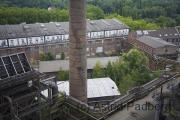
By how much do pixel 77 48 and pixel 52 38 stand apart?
2345 centimetres

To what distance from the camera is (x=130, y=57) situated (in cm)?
3122

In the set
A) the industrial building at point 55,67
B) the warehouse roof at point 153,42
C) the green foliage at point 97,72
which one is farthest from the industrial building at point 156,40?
the green foliage at point 97,72

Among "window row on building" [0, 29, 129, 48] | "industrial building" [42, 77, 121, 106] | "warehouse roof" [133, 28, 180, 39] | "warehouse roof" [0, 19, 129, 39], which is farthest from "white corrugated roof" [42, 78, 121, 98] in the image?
"warehouse roof" [133, 28, 180, 39]

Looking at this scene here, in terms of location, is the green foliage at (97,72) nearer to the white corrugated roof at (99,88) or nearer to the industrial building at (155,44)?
the white corrugated roof at (99,88)

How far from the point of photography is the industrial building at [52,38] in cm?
3878

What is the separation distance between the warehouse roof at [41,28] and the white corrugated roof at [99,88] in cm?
1630

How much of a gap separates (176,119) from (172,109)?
70 centimetres

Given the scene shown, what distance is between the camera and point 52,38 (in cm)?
4147

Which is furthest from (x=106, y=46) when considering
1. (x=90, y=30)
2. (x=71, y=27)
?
(x=71, y=27)

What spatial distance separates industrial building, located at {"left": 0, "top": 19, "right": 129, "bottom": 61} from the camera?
127 ft

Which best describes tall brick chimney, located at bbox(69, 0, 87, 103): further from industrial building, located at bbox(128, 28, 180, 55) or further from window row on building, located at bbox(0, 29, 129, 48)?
window row on building, located at bbox(0, 29, 129, 48)

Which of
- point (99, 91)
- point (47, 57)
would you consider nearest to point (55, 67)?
point (47, 57)

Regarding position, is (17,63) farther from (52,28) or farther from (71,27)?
(52,28)

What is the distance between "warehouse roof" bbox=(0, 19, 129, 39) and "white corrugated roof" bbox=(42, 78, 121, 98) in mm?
16300
